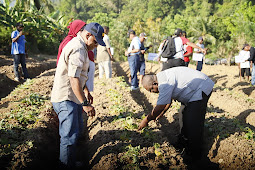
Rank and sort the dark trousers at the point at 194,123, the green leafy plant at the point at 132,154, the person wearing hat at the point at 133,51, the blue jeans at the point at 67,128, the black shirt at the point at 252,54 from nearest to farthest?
the blue jeans at the point at 67,128, the green leafy plant at the point at 132,154, the dark trousers at the point at 194,123, the person wearing hat at the point at 133,51, the black shirt at the point at 252,54

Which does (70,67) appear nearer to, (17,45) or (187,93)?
(187,93)

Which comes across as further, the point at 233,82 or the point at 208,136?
the point at 233,82

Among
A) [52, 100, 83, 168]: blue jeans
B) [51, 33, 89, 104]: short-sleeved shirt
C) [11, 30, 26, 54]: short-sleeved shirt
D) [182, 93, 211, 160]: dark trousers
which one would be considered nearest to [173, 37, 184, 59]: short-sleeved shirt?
[182, 93, 211, 160]: dark trousers

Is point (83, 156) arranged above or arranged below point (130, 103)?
below

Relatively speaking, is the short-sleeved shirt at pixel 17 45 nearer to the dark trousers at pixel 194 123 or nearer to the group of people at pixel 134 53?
the group of people at pixel 134 53

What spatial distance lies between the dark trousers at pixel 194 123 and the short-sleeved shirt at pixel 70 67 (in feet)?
5.59

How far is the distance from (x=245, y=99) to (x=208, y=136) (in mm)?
3132

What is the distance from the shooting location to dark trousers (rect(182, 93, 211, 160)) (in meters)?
3.22

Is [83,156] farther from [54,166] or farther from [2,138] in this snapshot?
[2,138]

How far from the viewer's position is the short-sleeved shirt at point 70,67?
2.42 m

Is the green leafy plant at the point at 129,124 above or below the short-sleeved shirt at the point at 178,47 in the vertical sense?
below

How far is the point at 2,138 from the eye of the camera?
3211 mm

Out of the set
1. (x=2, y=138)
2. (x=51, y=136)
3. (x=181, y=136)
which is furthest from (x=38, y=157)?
(x=181, y=136)

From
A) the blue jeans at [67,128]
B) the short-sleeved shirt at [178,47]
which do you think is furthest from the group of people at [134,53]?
the blue jeans at [67,128]
